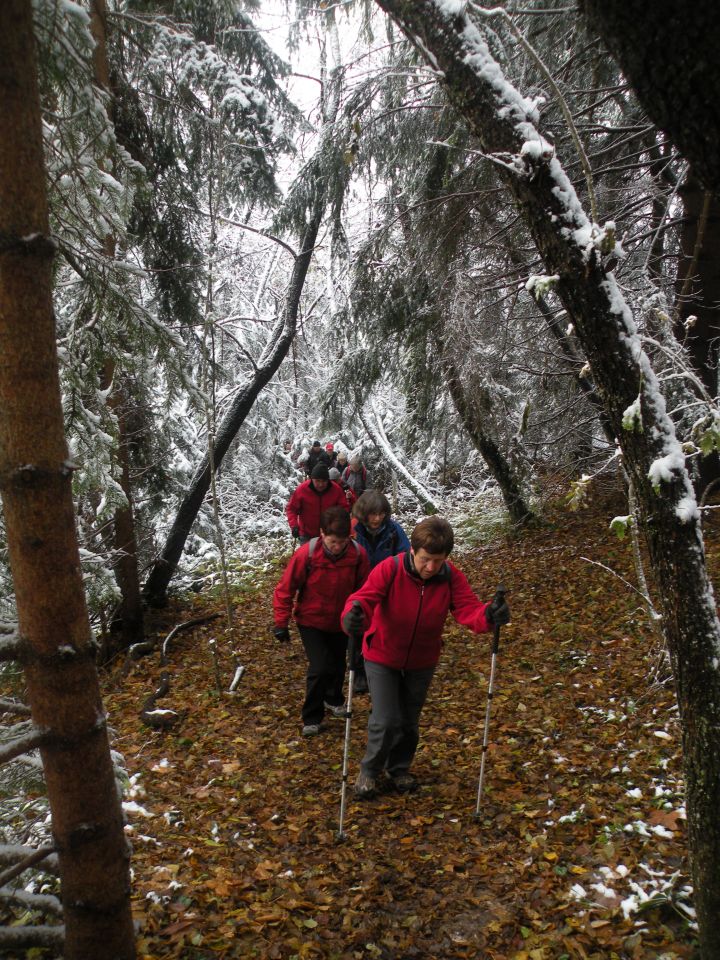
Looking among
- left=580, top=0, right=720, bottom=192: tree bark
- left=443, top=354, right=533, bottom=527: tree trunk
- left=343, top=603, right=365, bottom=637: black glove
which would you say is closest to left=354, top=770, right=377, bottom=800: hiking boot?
left=343, top=603, right=365, bottom=637: black glove

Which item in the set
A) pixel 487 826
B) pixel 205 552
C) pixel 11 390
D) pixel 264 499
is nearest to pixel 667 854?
pixel 487 826

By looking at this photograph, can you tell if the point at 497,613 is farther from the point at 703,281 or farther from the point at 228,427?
the point at 228,427

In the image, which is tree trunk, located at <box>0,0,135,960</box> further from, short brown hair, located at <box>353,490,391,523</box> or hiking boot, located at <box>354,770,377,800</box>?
short brown hair, located at <box>353,490,391,523</box>

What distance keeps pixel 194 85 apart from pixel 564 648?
8012 mm

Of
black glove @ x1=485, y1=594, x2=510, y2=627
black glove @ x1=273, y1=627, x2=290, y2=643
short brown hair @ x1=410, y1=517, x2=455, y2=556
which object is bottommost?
black glove @ x1=273, y1=627, x2=290, y2=643

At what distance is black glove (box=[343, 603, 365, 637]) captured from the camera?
4246 millimetres

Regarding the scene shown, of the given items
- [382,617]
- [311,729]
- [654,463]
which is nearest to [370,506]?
[382,617]

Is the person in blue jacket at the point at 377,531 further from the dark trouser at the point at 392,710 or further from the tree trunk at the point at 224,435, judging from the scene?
the tree trunk at the point at 224,435

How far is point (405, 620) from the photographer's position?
4.30 meters

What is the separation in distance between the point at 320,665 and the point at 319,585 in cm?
77

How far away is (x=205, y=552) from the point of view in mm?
14219

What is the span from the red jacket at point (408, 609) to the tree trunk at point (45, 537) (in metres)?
2.25

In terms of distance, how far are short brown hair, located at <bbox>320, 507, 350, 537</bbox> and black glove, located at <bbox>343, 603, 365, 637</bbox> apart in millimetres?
967

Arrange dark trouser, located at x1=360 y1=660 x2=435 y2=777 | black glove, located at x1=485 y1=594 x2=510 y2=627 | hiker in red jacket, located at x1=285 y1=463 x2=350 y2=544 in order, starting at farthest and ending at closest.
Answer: hiker in red jacket, located at x1=285 y1=463 x2=350 y2=544, dark trouser, located at x1=360 y1=660 x2=435 y2=777, black glove, located at x1=485 y1=594 x2=510 y2=627
